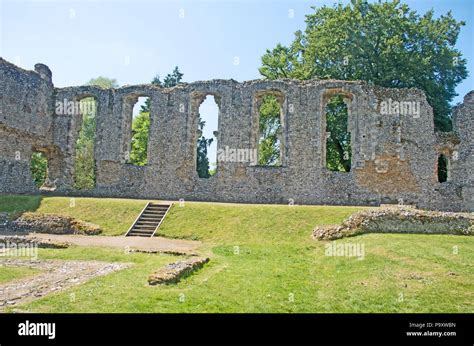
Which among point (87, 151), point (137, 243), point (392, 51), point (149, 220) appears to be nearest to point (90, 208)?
point (149, 220)

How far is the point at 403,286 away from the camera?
9.17 m

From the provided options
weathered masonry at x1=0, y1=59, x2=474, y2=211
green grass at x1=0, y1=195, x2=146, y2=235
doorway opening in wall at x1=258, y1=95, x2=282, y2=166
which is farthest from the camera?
doorway opening in wall at x1=258, y1=95, x2=282, y2=166

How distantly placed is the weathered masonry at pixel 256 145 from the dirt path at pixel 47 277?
14.3 meters

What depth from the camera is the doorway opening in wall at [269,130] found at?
35500mm

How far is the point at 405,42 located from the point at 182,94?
1882 cm

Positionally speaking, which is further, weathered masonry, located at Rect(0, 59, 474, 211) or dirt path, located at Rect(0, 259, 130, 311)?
weathered masonry, located at Rect(0, 59, 474, 211)

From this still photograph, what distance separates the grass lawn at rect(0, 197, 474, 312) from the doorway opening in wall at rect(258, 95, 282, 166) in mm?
18685

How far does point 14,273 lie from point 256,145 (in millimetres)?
17748

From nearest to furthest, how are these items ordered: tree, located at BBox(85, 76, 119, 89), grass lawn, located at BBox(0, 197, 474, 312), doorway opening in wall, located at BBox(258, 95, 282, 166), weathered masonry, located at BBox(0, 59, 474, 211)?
1. grass lawn, located at BBox(0, 197, 474, 312)
2. weathered masonry, located at BBox(0, 59, 474, 211)
3. doorway opening in wall, located at BBox(258, 95, 282, 166)
4. tree, located at BBox(85, 76, 119, 89)

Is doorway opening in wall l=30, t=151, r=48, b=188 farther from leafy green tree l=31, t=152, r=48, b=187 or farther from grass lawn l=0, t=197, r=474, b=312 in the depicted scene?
grass lawn l=0, t=197, r=474, b=312

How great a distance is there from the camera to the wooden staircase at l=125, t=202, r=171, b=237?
17.8 metres

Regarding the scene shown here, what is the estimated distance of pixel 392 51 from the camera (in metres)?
31.0

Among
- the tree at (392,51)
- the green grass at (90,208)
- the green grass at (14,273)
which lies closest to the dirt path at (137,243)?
the green grass at (90,208)

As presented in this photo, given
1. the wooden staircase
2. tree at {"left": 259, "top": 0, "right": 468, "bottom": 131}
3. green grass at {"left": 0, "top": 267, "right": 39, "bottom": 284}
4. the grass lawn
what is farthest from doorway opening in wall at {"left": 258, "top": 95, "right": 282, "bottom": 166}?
green grass at {"left": 0, "top": 267, "right": 39, "bottom": 284}
